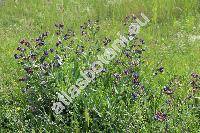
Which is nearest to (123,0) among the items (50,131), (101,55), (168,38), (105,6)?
(105,6)

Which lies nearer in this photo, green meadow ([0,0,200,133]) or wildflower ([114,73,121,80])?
green meadow ([0,0,200,133])

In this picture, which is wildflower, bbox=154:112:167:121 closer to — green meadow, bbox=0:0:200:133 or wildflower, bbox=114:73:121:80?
green meadow, bbox=0:0:200:133

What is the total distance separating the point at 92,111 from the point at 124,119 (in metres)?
0.43

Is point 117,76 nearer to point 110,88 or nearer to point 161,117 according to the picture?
point 110,88

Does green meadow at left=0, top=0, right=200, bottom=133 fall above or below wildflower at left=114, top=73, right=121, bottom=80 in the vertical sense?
below

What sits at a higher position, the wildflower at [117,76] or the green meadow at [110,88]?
the wildflower at [117,76]

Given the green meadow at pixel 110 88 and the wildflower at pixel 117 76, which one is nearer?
the green meadow at pixel 110 88

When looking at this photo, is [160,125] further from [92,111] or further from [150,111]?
[92,111]

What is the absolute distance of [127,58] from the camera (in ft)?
19.9
